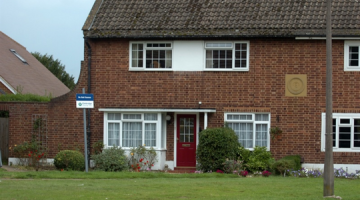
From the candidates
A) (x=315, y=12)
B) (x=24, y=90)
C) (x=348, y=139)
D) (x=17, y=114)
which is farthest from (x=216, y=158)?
(x=24, y=90)

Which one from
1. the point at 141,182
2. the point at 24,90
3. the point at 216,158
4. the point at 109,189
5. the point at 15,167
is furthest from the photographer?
the point at 24,90

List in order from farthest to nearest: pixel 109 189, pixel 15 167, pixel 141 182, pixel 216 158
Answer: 1. pixel 15 167
2. pixel 216 158
3. pixel 141 182
4. pixel 109 189

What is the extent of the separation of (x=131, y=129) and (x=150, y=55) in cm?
304

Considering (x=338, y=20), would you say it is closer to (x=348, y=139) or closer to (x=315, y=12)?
(x=315, y=12)

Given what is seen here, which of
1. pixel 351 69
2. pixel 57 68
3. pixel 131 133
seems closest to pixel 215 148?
pixel 131 133

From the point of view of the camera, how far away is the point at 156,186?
49.4 ft

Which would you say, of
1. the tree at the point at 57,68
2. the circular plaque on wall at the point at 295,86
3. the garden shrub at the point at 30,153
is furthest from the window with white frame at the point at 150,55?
the tree at the point at 57,68

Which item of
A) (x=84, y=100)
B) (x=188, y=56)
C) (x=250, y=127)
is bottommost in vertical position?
(x=250, y=127)

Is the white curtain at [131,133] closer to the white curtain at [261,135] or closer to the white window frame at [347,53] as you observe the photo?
the white curtain at [261,135]

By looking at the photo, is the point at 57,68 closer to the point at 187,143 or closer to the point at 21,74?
the point at 21,74

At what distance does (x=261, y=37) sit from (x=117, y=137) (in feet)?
22.5

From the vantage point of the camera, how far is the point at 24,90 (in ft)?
104

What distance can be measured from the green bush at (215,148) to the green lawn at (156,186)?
1.12 m

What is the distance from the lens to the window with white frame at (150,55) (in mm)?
20938
